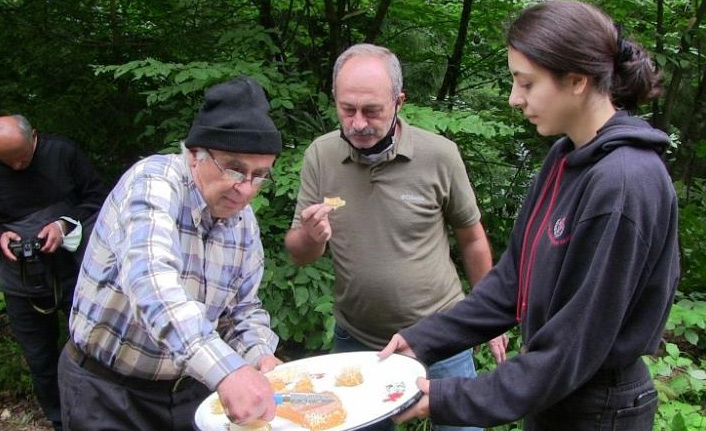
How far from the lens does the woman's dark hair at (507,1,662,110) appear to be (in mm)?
1521

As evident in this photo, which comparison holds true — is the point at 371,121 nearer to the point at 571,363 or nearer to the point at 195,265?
the point at 195,265

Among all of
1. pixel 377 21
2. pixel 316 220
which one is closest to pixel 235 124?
pixel 316 220

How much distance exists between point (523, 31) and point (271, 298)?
246 centimetres

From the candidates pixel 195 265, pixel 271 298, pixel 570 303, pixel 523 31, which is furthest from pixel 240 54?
pixel 570 303

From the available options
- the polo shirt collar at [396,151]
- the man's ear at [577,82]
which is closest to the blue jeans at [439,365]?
the polo shirt collar at [396,151]

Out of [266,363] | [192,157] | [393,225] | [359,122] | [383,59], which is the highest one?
[383,59]

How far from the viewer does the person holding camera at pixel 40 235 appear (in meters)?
4.05

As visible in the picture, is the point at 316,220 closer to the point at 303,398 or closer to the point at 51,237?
the point at 303,398

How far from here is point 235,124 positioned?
174cm

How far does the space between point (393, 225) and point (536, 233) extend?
3.05ft

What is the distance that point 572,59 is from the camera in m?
1.51

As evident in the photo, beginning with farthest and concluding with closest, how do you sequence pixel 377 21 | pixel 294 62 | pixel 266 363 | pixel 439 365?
pixel 377 21
pixel 294 62
pixel 439 365
pixel 266 363

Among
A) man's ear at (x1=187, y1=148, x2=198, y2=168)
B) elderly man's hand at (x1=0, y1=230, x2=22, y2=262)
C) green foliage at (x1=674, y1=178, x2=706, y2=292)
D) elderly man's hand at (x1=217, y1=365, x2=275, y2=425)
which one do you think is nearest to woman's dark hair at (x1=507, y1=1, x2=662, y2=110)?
man's ear at (x1=187, y1=148, x2=198, y2=168)

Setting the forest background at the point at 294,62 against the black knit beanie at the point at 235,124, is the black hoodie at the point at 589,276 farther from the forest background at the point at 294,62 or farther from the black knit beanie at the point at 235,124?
the forest background at the point at 294,62
